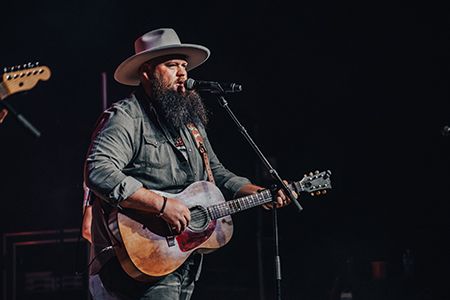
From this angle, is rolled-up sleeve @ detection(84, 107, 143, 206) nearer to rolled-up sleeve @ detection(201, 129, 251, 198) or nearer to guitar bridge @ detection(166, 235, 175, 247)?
guitar bridge @ detection(166, 235, 175, 247)

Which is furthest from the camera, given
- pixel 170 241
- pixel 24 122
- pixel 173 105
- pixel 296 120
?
pixel 296 120

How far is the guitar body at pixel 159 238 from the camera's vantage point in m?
3.18

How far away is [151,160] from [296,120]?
4.07 m

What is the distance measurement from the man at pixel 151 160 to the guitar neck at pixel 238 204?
9 centimetres

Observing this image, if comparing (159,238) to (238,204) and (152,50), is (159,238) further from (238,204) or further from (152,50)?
(152,50)

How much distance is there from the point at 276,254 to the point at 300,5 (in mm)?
4113

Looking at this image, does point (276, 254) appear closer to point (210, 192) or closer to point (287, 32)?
point (210, 192)

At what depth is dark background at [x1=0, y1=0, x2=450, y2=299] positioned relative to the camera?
6.45 m

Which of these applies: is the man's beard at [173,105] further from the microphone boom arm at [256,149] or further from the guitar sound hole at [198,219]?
the guitar sound hole at [198,219]

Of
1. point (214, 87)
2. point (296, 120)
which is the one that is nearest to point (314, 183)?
point (214, 87)

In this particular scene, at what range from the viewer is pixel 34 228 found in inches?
286

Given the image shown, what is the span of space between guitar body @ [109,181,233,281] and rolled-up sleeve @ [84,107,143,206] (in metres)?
0.18

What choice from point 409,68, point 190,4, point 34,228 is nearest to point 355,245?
point 409,68

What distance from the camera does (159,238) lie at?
3.31m
